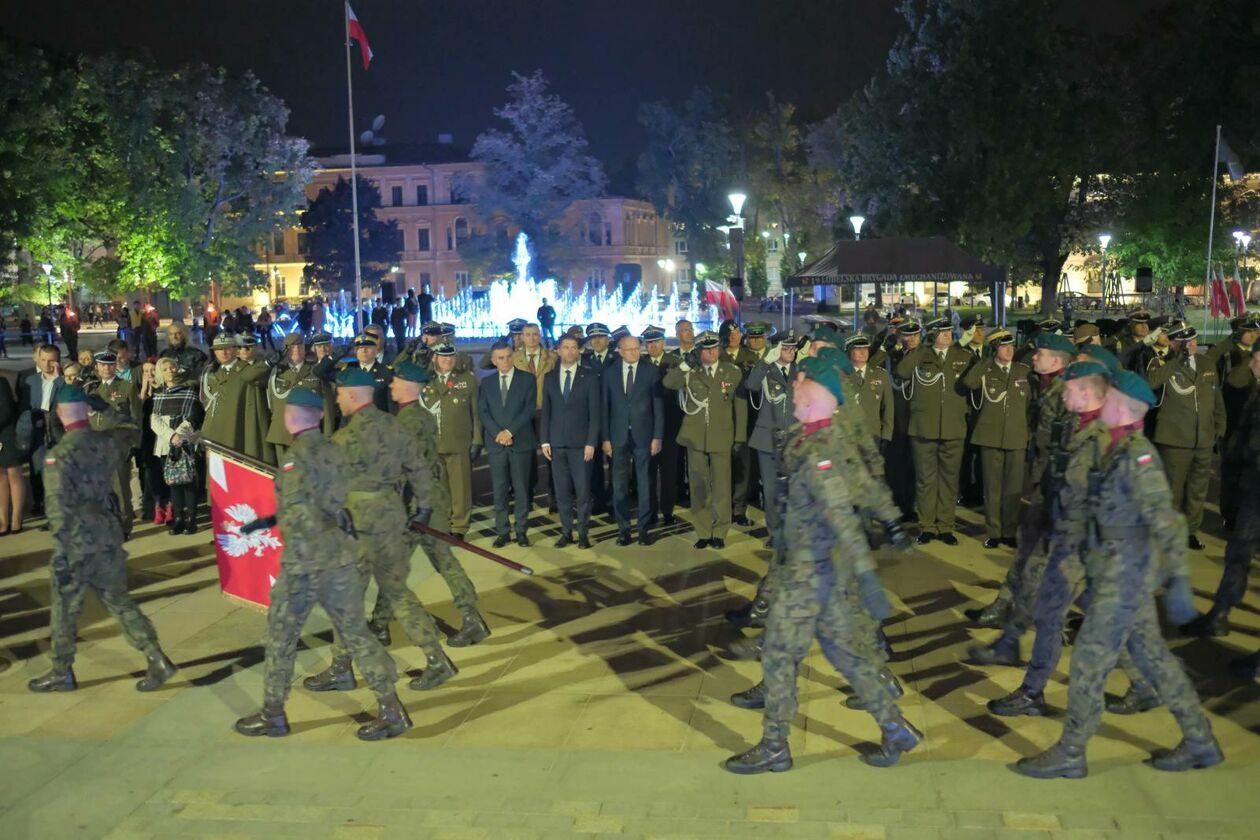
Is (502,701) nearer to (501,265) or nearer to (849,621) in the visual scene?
(849,621)

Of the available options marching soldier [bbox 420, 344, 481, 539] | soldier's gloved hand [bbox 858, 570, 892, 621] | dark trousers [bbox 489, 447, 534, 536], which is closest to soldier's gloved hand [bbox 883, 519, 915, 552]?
soldier's gloved hand [bbox 858, 570, 892, 621]

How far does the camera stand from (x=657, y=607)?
370 inches

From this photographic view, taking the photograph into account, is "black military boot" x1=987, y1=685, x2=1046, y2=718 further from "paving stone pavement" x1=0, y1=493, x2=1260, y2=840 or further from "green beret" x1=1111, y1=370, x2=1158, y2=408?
"green beret" x1=1111, y1=370, x2=1158, y2=408

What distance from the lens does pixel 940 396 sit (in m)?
11.2

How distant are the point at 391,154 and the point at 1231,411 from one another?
8744 centimetres

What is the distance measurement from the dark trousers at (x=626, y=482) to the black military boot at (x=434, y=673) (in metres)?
4.16

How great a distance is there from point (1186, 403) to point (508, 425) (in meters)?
6.28

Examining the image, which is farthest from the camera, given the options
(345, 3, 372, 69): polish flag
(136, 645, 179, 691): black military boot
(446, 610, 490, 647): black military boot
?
(345, 3, 372, 69): polish flag

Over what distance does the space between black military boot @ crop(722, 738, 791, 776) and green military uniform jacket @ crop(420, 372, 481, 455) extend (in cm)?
578

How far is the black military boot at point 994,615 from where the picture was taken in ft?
27.9

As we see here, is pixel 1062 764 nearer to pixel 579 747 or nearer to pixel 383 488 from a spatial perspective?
pixel 579 747

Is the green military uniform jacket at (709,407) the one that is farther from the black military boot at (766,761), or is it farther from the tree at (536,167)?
the tree at (536,167)

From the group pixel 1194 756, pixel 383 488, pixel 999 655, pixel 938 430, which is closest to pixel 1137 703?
pixel 1194 756

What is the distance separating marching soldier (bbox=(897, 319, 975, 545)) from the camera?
443 inches
